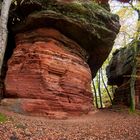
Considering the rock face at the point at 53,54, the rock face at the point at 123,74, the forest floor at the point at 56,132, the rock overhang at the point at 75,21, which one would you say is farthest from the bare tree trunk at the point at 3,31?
the rock face at the point at 123,74

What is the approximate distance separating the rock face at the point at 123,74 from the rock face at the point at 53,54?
6.24 meters

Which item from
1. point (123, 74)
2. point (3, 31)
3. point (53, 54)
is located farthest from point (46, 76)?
point (123, 74)

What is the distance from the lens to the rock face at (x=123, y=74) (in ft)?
80.4

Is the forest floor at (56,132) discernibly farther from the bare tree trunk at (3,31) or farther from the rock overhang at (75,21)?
the rock overhang at (75,21)

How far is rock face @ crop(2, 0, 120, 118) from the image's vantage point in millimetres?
15523

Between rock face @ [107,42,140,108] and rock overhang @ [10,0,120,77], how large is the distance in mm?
5067

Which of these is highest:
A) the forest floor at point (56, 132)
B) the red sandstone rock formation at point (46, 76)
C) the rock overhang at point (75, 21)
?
the rock overhang at point (75, 21)

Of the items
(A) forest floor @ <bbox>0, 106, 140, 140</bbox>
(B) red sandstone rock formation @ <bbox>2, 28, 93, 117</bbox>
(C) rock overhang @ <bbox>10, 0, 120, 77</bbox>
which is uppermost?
(C) rock overhang @ <bbox>10, 0, 120, 77</bbox>

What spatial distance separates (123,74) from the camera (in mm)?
26328

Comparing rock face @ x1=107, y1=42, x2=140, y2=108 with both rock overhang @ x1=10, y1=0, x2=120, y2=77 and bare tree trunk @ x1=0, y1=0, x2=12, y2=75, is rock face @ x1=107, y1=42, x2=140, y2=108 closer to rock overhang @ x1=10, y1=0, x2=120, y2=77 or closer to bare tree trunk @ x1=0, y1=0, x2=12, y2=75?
rock overhang @ x1=10, y1=0, x2=120, y2=77

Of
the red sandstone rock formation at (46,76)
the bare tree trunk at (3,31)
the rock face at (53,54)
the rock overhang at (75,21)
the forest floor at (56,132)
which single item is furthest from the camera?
the rock overhang at (75,21)

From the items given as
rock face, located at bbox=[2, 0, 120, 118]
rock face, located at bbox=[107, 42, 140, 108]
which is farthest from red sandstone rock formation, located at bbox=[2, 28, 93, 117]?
rock face, located at bbox=[107, 42, 140, 108]

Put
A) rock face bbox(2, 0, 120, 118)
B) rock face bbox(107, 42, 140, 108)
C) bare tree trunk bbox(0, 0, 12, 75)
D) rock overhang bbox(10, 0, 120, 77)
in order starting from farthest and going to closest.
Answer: rock face bbox(107, 42, 140, 108), rock overhang bbox(10, 0, 120, 77), rock face bbox(2, 0, 120, 118), bare tree trunk bbox(0, 0, 12, 75)

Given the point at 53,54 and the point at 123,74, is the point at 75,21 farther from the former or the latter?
the point at 123,74
